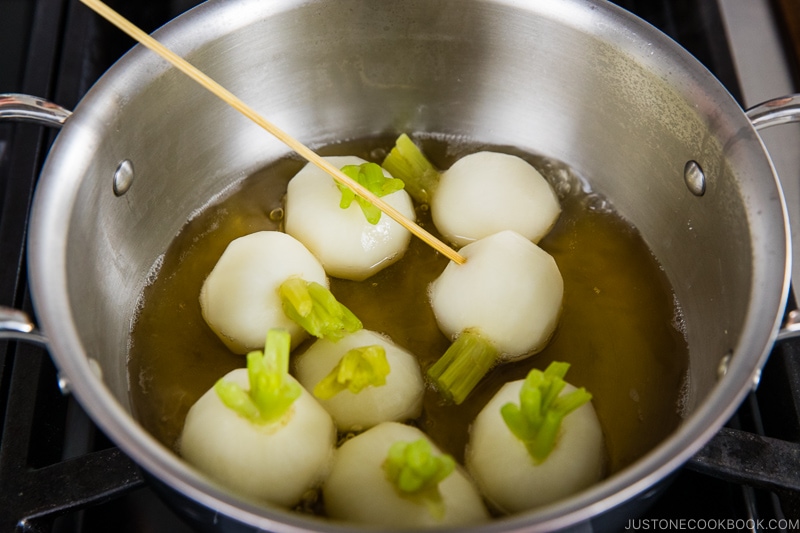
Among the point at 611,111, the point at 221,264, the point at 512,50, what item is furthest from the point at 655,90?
the point at 221,264

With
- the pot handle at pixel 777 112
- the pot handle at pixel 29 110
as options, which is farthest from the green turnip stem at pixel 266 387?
the pot handle at pixel 777 112

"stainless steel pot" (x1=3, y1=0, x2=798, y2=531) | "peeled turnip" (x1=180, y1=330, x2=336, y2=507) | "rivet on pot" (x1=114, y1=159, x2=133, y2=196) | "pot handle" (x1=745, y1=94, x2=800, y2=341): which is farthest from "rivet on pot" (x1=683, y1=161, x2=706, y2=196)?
"rivet on pot" (x1=114, y1=159, x2=133, y2=196)

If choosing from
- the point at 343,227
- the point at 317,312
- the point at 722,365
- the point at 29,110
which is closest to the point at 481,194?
the point at 343,227

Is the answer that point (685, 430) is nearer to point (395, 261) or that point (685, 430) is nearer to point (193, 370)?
point (395, 261)

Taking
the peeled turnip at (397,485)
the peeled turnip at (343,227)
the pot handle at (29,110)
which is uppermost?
the pot handle at (29,110)

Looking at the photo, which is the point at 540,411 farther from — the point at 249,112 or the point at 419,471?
the point at 249,112

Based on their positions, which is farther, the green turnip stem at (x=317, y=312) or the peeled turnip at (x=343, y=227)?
the peeled turnip at (x=343, y=227)

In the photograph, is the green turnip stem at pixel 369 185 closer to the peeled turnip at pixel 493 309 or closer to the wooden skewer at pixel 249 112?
the wooden skewer at pixel 249 112

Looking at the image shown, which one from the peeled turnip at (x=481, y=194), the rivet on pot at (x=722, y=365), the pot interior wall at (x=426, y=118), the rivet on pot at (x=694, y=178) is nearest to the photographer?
the rivet on pot at (x=722, y=365)
